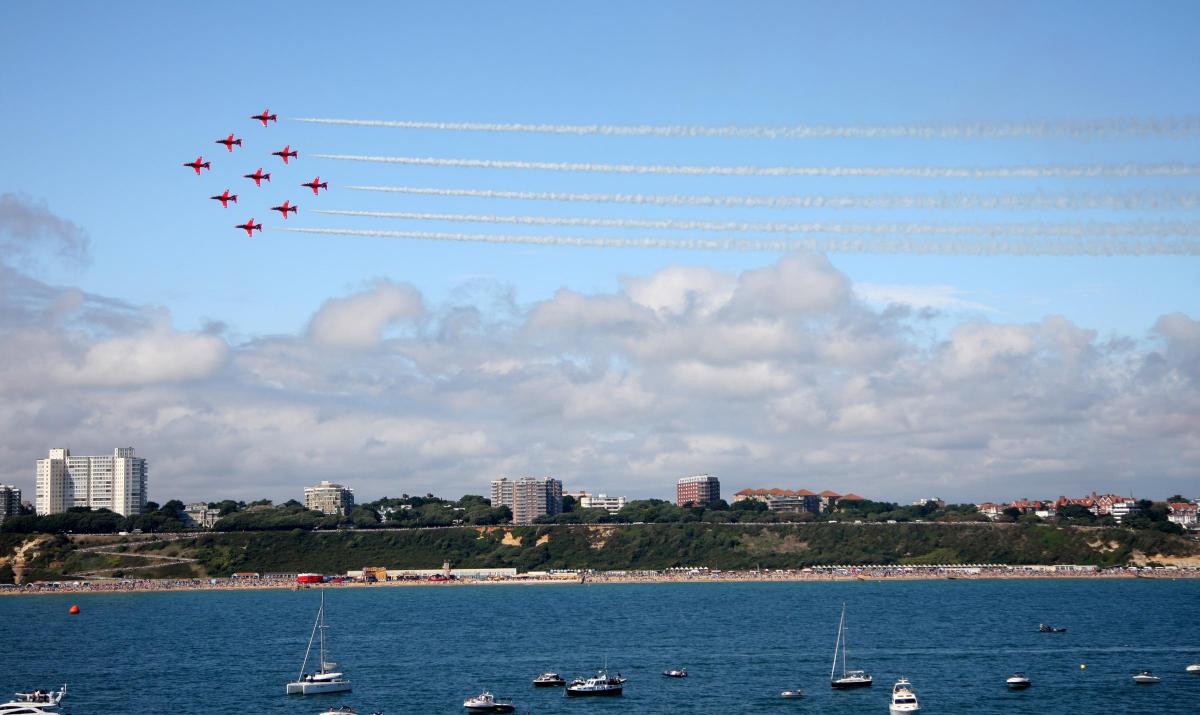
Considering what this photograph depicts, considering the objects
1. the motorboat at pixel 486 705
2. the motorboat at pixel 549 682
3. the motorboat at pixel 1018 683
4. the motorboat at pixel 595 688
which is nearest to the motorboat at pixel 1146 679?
the motorboat at pixel 1018 683

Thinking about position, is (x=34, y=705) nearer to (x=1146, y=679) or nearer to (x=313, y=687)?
(x=313, y=687)

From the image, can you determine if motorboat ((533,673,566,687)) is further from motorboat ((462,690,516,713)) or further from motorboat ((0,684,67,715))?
motorboat ((0,684,67,715))

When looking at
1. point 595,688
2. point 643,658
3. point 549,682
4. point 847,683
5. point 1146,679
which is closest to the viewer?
point 595,688

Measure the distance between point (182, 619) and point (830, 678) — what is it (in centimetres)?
11890

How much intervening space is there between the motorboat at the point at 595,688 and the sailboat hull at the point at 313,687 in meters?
20.6

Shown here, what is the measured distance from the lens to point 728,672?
4742 inches

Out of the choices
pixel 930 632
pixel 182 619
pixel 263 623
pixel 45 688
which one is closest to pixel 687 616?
pixel 930 632

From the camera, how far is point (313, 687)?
10962cm

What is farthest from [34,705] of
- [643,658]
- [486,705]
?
[643,658]

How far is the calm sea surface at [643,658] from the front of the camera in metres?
104

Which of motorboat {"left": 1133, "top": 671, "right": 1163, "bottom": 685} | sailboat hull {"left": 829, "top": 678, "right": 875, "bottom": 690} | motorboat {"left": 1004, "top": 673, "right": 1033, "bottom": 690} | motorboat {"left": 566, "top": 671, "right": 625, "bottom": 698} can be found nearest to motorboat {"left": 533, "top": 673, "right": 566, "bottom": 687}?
motorboat {"left": 566, "top": 671, "right": 625, "bottom": 698}

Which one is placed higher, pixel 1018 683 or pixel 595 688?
pixel 595 688

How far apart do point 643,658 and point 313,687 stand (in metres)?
37.1

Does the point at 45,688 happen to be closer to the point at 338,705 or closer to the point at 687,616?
the point at 338,705
